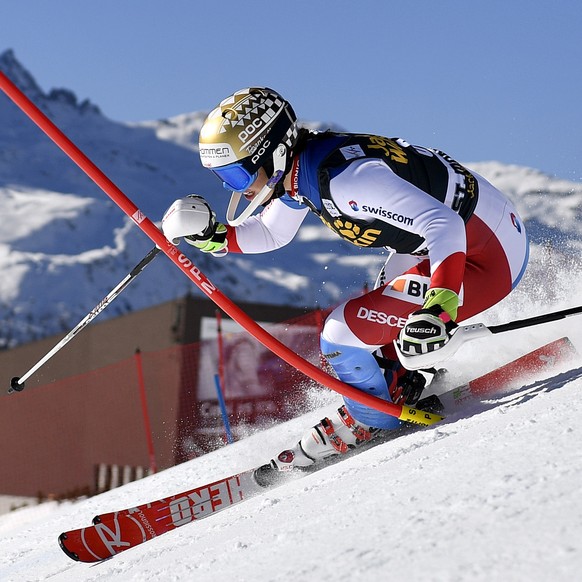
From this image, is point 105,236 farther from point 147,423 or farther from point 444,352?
point 444,352

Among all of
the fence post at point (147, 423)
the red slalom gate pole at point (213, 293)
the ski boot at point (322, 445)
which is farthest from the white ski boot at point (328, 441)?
the fence post at point (147, 423)

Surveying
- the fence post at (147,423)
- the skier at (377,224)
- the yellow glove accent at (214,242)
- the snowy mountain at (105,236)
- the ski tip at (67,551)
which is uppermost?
the snowy mountain at (105,236)

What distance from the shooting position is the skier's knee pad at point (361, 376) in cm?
365

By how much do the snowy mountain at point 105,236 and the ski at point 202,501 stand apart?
201 feet

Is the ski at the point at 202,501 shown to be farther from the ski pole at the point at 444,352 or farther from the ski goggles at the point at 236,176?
the ski goggles at the point at 236,176

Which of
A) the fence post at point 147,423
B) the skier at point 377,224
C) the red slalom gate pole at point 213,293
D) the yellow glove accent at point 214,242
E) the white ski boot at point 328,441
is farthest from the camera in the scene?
the fence post at point 147,423

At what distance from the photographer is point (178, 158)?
6526 inches

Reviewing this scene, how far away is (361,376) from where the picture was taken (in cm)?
369

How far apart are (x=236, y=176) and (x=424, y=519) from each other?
1.90 meters

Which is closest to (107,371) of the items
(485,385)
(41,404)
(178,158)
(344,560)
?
(41,404)

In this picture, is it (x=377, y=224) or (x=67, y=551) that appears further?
(x=67, y=551)

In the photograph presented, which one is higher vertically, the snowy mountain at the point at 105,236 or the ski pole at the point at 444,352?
the snowy mountain at the point at 105,236

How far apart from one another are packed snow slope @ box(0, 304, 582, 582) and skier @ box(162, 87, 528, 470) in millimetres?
395

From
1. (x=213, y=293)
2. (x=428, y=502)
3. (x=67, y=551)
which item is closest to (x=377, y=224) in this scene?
(x=213, y=293)
